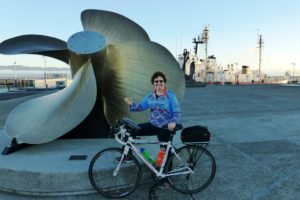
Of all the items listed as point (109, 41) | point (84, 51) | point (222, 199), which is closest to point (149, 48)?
point (109, 41)

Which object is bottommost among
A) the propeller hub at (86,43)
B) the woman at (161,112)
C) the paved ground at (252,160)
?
the paved ground at (252,160)

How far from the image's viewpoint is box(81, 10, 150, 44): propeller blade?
21.8ft

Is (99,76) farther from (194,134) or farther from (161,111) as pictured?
(194,134)

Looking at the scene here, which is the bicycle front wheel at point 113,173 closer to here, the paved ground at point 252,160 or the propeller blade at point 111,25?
the paved ground at point 252,160

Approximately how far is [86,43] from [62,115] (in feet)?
4.60

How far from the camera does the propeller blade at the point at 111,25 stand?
6656mm

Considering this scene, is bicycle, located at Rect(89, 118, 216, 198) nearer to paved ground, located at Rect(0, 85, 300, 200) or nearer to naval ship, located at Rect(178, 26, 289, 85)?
paved ground, located at Rect(0, 85, 300, 200)

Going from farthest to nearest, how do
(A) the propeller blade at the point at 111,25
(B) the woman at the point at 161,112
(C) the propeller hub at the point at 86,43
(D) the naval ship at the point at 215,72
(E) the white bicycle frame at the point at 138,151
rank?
(D) the naval ship at the point at 215,72 < (A) the propeller blade at the point at 111,25 < (C) the propeller hub at the point at 86,43 < (B) the woman at the point at 161,112 < (E) the white bicycle frame at the point at 138,151

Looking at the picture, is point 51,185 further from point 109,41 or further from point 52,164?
point 109,41

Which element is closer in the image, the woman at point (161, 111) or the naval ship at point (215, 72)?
the woman at point (161, 111)

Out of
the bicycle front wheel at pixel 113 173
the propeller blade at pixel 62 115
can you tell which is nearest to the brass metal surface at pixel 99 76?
the propeller blade at pixel 62 115

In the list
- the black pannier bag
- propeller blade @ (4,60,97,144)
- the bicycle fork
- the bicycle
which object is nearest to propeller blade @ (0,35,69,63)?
propeller blade @ (4,60,97,144)

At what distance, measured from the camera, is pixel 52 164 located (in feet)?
16.1

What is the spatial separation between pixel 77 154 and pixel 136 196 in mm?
1539
